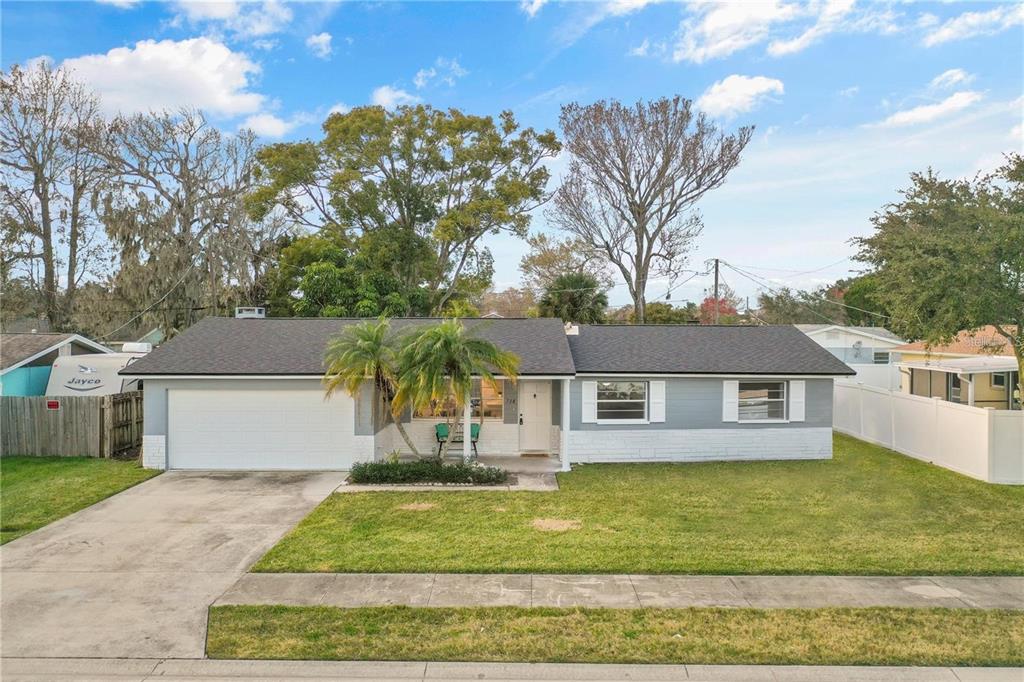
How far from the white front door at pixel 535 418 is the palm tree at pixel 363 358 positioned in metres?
4.05

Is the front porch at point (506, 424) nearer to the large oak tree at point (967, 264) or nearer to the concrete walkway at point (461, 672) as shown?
the large oak tree at point (967, 264)

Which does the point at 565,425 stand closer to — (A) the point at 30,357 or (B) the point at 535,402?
(B) the point at 535,402

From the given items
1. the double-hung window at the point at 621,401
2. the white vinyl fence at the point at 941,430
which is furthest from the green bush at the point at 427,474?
the white vinyl fence at the point at 941,430

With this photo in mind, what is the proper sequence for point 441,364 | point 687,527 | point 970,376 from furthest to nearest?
point 970,376 → point 441,364 → point 687,527

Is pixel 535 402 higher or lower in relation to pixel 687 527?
higher

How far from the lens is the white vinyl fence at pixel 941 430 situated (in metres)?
12.8

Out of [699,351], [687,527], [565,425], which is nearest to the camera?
[687,527]

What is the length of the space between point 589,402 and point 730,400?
3689mm

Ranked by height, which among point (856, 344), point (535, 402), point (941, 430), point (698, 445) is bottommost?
point (698, 445)

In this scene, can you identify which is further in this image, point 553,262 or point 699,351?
point 553,262

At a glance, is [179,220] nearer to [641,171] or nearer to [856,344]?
[641,171]

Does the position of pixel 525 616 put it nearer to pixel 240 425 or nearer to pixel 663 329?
pixel 240 425

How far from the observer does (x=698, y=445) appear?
593 inches

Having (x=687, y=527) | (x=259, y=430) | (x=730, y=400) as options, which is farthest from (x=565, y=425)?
(x=259, y=430)
